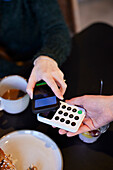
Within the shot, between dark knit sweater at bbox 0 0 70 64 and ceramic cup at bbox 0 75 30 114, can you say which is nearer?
ceramic cup at bbox 0 75 30 114

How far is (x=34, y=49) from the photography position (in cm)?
105

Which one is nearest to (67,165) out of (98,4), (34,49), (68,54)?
(68,54)

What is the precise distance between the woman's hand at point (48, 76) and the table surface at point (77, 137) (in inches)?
2.9

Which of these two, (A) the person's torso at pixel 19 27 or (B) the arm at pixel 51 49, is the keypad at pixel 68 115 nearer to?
(B) the arm at pixel 51 49

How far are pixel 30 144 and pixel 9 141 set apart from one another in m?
0.06

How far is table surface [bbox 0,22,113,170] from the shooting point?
545 millimetres

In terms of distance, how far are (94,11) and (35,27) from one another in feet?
4.02

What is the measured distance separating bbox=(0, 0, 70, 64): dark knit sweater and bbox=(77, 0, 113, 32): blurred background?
3.31ft

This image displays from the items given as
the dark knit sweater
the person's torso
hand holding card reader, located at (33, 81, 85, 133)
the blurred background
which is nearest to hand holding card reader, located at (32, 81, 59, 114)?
hand holding card reader, located at (33, 81, 85, 133)

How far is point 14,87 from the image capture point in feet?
2.14

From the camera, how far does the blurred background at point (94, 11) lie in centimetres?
188

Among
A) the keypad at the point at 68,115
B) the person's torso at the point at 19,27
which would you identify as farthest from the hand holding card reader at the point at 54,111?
the person's torso at the point at 19,27

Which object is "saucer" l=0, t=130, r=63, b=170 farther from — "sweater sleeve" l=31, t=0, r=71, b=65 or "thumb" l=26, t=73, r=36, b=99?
"sweater sleeve" l=31, t=0, r=71, b=65

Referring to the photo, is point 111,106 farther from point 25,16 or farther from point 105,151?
point 25,16
